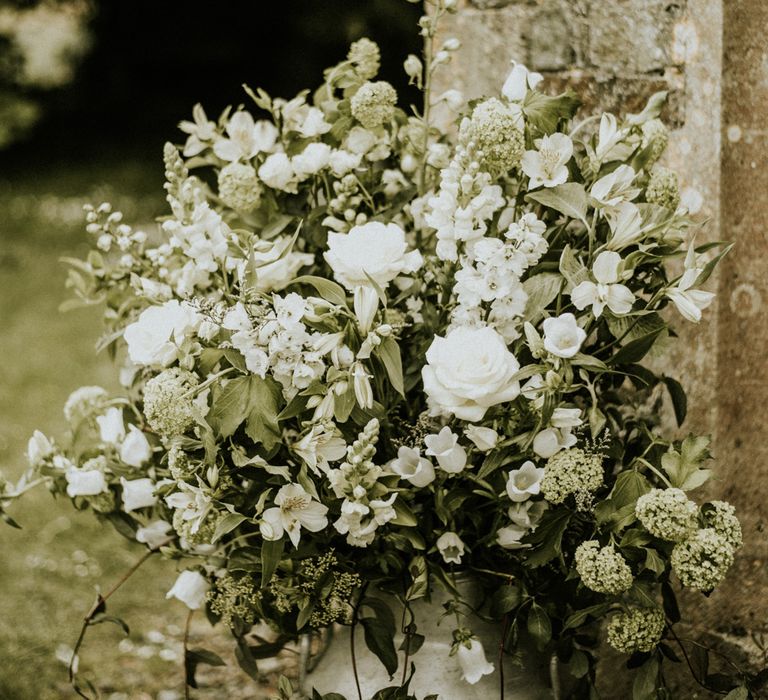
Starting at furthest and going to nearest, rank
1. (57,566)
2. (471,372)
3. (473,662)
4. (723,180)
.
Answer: (57,566) < (723,180) < (473,662) < (471,372)

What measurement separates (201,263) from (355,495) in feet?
1.42

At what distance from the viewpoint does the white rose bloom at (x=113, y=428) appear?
1.64 metres

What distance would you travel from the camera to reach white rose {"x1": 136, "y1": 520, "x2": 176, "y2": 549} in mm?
1636

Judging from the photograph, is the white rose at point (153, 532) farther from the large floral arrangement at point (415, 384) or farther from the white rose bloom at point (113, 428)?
the white rose bloom at point (113, 428)

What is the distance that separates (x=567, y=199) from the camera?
4.52 feet

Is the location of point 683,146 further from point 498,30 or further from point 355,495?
point 355,495

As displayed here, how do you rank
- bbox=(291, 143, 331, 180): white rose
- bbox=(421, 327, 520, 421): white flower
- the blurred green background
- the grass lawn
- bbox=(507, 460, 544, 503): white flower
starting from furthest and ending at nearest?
the blurred green background < the grass lawn < bbox=(291, 143, 331, 180): white rose < bbox=(507, 460, 544, 503): white flower < bbox=(421, 327, 520, 421): white flower

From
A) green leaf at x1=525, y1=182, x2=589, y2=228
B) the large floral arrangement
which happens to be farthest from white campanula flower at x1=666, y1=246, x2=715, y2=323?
green leaf at x1=525, y1=182, x2=589, y2=228

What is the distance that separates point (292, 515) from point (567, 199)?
1.93 feet

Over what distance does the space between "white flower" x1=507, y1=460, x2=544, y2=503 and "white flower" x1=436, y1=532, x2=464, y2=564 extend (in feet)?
0.37

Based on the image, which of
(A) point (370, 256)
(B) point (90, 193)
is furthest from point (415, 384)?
(B) point (90, 193)

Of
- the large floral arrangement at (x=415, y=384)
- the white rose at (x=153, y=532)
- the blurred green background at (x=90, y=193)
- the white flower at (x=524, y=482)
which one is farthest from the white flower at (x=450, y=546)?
the blurred green background at (x=90, y=193)

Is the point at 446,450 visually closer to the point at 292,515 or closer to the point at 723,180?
the point at 292,515

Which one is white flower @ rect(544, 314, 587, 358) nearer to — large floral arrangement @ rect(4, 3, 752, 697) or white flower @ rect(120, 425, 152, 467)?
large floral arrangement @ rect(4, 3, 752, 697)
